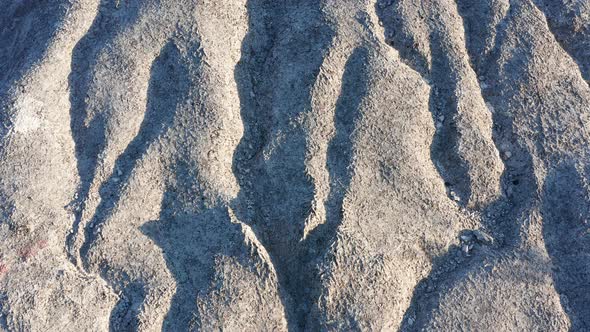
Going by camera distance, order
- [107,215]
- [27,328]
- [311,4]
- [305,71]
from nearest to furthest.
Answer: [27,328] → [107,215] → [305,71] → [311,4]

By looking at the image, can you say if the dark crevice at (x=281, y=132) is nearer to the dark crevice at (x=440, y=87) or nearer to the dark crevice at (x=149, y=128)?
the dark crevice at (x=149, y=128)

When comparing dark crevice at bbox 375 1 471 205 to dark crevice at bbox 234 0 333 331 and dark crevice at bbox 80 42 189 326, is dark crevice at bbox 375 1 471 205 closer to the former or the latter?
dark crevice at bbox 234 0 333 331

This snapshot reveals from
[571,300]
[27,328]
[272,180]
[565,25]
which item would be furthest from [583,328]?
[27,328]

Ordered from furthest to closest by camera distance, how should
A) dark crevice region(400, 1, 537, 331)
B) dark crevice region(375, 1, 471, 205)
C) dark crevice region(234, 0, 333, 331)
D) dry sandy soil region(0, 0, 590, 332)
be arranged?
dark crevice region(375, 1, 471, 205) → dark crevice region(234, 0, 333, 331) → dark crevice region(400, 1, 537, 331) → dry sandy soil region(0, 0, 590, 332)

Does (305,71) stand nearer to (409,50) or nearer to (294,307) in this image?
(409,50)

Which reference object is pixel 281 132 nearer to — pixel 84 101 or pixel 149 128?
pixel 149 128

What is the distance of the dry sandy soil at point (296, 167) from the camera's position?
10969 millimetres

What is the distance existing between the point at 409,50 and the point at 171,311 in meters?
8.59

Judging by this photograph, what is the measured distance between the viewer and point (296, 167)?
1199 centimetres

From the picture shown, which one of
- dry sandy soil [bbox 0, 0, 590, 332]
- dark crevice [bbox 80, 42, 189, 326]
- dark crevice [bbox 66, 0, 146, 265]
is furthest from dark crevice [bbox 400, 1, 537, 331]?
dark crevice [bbox 66, 0, 146, 265]

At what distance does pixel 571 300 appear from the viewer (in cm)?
1119

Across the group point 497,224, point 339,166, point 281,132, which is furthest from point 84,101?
point 497,224

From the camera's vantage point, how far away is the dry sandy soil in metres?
11.0

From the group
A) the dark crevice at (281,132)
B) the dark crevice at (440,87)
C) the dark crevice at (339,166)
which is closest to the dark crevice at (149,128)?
the dark crevice at (281,132)
